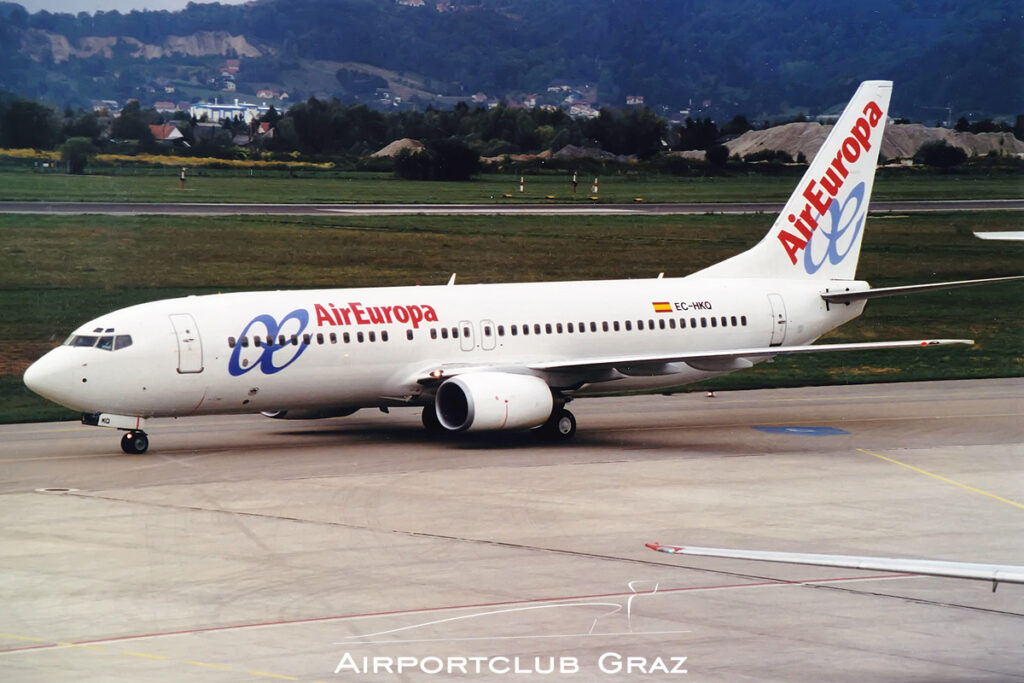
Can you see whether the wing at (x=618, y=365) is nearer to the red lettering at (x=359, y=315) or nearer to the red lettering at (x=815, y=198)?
the red lettering at (x=359, y=315)

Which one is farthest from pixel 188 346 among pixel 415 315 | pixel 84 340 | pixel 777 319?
pixel 777 319

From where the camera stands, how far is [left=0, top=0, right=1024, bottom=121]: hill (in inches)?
2862

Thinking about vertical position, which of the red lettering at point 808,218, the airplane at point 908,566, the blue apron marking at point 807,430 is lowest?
the blue apron marking at point 807,430

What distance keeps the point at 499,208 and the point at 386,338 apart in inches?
1460

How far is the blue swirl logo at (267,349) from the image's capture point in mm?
33688

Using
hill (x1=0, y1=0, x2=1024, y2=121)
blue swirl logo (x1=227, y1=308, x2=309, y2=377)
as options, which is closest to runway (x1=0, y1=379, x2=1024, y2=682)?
blue swirl logo (x1=227, y1=308, x2=309, y2=377)

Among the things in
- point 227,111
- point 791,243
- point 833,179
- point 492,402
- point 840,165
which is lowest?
point 492,402

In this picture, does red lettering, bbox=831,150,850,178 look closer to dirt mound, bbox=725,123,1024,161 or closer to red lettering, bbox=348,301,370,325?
red lettering, bbox=348,301,370,325

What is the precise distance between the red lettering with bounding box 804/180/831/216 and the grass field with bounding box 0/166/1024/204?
30166 mm

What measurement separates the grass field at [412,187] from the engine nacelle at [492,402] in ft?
103

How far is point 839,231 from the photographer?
4303 centimetres

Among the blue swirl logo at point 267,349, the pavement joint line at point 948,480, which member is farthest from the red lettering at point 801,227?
the blue swirl logo at point 267,349

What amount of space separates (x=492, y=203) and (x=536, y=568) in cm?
5005

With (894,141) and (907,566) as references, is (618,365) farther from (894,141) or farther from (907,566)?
(894,141)
